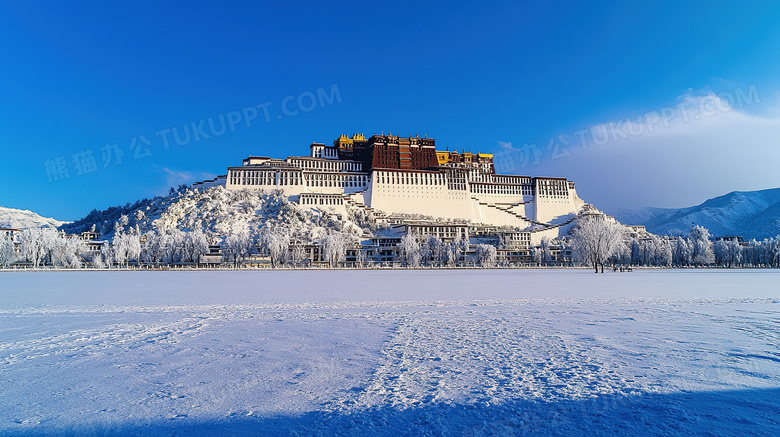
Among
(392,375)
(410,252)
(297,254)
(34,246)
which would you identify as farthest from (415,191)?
(392,375)

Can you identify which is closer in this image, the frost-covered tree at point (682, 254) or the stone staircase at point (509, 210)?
the frost-covered tree at point (682, 254)

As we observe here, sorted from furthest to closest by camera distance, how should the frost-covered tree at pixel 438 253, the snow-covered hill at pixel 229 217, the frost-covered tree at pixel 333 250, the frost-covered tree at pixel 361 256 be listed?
the snow-covered hill at pixel 229 217, the frost-covered tree at pixel 361 256, the frost-covered tree at pixel 438 253, the frost-covered tree at pixel 333 250

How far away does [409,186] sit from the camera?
122562 millimetres

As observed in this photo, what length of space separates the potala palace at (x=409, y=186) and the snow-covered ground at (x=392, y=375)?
9442 centimetres

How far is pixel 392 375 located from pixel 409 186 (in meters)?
116

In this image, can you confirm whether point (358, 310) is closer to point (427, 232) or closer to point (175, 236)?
point (175, 236)

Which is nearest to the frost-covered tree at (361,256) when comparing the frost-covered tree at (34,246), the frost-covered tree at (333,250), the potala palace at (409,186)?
the frost-covered tree at (333,250)

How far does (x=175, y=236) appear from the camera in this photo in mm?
89250

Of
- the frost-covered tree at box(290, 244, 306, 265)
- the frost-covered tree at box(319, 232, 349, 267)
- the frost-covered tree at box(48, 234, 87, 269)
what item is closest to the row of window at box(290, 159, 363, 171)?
the frost-covered tree at box(290, 244, 306, 265)

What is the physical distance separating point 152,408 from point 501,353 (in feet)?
21.0

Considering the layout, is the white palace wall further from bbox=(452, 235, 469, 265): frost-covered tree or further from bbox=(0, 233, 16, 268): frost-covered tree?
bbox=(0, 233, 16, 268): frost-covered tree

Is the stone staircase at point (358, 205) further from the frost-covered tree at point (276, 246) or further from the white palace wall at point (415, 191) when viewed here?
the frost-covered tree at point (276, 246)

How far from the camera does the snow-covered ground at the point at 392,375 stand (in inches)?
221

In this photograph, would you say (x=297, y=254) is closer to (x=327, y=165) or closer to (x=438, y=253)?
(x=438, y=253)
